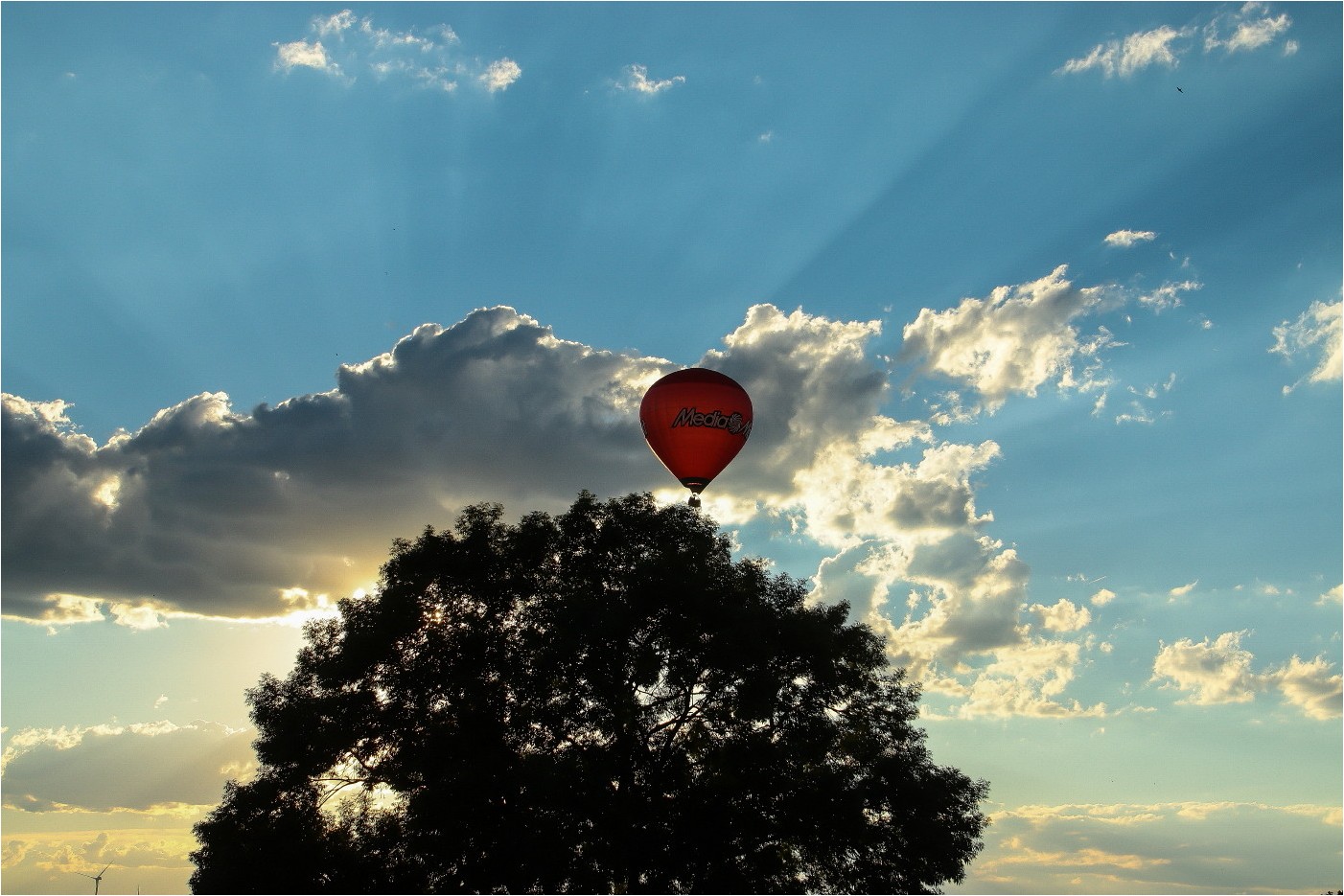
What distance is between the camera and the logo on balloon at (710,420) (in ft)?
126

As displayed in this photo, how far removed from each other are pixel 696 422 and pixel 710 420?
52 cm

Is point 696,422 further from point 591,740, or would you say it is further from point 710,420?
point 591,740

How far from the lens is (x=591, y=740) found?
30.6 metres

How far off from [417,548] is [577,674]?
24.4ft

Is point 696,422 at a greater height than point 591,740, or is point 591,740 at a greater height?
point 696,422

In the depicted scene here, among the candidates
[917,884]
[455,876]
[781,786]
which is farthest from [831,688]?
[455,876]

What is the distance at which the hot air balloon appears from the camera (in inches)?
1516

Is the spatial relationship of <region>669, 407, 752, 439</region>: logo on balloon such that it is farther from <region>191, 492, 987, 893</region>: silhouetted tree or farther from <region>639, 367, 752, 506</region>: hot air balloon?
<region>191, 492, 987, 893</region>: silhouetted tree

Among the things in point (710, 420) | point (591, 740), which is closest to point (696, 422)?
point (710, 420)

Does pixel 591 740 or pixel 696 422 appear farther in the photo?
pixel 696 422

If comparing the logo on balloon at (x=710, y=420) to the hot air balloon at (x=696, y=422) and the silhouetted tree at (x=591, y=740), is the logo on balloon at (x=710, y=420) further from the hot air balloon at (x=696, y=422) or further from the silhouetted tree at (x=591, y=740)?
the silhouetted tree at (x=591, y=740)

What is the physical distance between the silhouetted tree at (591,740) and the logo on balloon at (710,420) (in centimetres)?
457

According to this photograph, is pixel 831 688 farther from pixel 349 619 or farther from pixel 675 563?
pixel 349 619

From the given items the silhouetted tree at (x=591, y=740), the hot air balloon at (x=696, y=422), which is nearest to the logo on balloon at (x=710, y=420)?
the hot air balloon at (x=696, y=422)
